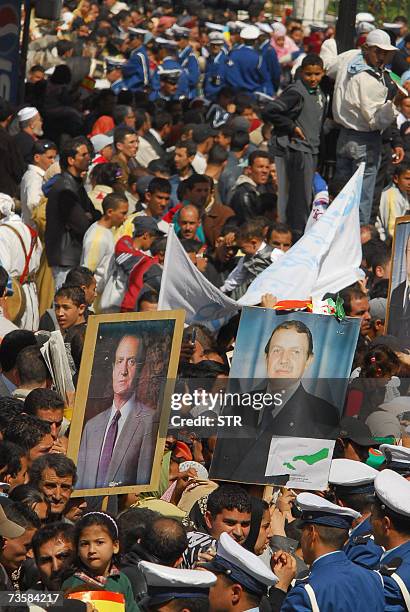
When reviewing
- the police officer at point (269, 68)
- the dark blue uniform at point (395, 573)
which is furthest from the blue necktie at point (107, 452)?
the police officer at point (269, 68)

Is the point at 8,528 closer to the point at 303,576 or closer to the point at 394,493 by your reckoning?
the point at 303,576

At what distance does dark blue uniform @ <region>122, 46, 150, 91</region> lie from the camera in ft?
67.1

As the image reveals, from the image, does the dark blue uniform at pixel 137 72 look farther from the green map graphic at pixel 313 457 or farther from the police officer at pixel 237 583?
the police officer at pixel 237 583

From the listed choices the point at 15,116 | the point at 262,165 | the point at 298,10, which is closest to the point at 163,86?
the point at 15,116

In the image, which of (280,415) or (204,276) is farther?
(204,276)

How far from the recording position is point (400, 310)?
8883 mm

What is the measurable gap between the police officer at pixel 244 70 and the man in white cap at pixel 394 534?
15.7 m

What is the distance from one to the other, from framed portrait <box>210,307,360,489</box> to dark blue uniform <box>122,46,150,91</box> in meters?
13.3

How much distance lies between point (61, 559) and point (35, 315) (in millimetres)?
4624

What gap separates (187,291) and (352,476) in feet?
9.49

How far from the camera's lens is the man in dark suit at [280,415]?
726 cm

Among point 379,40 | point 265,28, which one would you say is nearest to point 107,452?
point 379,40

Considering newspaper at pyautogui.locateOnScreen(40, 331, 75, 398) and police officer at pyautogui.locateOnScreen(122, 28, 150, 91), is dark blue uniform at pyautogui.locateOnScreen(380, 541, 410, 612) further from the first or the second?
police officer at pyautogui.locateOnScreen(122, 28, 150, 91)

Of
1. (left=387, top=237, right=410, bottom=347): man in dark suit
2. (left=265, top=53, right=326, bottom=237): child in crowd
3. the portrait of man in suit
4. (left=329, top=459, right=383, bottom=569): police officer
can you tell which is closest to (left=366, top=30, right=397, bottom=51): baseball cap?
(left=265, top=53, right=326, bottom=237): child in crowd
